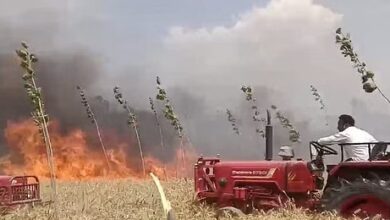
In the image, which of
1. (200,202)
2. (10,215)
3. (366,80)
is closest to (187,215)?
(200,202)

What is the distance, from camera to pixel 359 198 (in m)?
11.4

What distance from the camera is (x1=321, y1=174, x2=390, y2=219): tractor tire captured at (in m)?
11.1

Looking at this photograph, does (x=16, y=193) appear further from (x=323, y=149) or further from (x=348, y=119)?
(x=348, y=119)

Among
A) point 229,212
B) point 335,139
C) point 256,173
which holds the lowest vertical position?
point 229,212

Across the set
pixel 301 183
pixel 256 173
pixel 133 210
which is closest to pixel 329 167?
pixel 301 183

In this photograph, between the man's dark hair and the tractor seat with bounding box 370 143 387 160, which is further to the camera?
the man's dark hair

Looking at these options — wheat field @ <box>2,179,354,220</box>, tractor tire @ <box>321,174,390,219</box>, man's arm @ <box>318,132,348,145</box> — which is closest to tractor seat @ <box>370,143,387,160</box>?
tractor tire @ <box>321,174,390,219</box>

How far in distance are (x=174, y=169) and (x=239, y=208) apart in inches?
1190

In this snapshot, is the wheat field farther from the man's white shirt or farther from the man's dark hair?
the man's dark hair

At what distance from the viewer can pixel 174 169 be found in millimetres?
43750

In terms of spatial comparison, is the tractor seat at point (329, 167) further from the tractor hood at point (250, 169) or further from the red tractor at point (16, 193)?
the red tractor at point (16, 193)

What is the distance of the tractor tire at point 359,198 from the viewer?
11.1 metres

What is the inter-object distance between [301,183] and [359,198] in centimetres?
149

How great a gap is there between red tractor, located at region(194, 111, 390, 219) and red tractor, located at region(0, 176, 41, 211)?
15.3 feet
